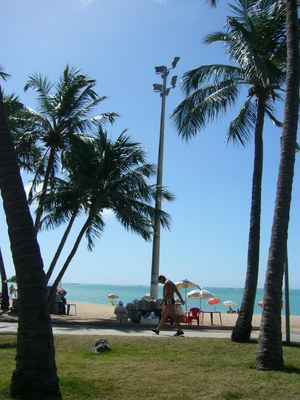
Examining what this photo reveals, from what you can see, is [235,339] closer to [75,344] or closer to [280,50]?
[75,344]

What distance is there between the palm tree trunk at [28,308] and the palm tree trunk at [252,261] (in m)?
6.55

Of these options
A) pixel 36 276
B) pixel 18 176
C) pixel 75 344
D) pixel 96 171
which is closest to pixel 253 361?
pixel 75 344

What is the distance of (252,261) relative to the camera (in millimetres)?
11641

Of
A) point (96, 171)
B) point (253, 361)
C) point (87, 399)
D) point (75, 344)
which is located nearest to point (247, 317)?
point (253, 361)

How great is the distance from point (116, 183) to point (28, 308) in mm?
15819

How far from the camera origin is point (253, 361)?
8422 mm

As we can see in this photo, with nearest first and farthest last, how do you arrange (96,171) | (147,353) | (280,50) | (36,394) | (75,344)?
(36,394) < (147,353) < (75,344) < (280,50) < (96,171)

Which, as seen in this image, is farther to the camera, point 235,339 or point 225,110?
point 225,110

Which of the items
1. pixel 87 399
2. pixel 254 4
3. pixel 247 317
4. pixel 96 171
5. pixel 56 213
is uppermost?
pixel 254 4

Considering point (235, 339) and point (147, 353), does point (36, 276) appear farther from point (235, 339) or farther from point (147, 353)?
point (235, 339)

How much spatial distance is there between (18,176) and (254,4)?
7.98 m

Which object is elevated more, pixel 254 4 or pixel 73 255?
pixel 254 4

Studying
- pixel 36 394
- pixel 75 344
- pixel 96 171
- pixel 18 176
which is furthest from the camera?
pixel 96 171

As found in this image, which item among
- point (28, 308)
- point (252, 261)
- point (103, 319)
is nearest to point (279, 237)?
point (252, 261)
